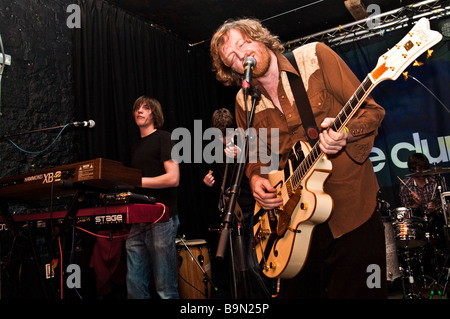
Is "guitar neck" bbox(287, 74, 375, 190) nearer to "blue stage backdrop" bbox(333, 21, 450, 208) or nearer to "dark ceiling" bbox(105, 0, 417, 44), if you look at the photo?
"dark ceiling" bbox(105, 0, 417, 44)

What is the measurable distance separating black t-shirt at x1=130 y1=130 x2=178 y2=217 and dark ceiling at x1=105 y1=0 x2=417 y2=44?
297 centimetres

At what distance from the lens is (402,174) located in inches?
242

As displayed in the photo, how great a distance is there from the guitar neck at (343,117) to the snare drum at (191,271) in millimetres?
2506

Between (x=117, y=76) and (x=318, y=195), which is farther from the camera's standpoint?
(x=117, y=76)

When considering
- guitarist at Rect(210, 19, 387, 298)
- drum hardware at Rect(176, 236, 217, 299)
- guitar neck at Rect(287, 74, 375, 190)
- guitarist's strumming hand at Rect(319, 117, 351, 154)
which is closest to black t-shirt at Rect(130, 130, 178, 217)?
guitarist at Rect(210, 19, 387, 298)

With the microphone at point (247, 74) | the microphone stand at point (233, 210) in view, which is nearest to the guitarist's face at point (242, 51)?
the microphone at point (247, 74)

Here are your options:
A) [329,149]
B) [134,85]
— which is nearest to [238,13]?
[134,85]

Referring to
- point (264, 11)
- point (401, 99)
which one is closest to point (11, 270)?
point (264, 11)

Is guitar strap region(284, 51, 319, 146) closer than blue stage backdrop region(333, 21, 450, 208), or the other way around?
guitar strap region(284, 51, 319, 146)

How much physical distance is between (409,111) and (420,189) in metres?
1.44

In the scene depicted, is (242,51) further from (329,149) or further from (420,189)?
(420,189)

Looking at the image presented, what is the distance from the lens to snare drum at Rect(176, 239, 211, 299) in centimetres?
411

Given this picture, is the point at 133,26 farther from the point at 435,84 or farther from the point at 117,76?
the point at 435,84
